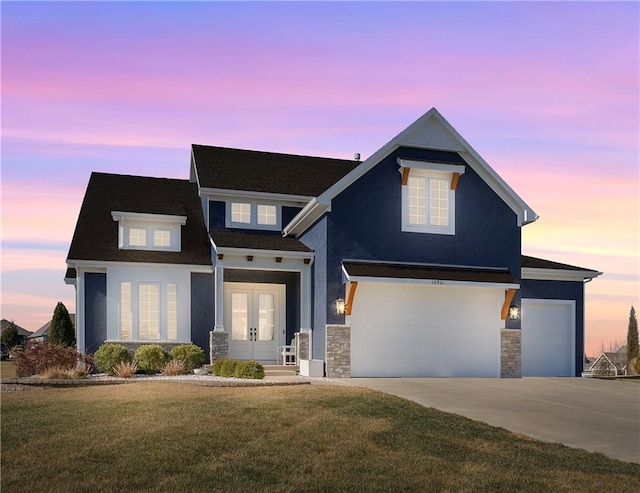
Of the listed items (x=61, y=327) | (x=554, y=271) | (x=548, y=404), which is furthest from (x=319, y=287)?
(x=61, y=327)

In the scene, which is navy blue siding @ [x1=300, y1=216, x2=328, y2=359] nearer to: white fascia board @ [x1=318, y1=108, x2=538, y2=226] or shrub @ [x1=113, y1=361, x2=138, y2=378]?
white fascia board @ [x1=318, y1=108, x2=538, y2=226]

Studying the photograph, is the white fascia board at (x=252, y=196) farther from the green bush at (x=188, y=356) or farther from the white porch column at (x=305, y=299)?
the green bush at (x=188, y=356)

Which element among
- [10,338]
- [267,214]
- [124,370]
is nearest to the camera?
[124,370]

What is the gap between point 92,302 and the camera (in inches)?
926

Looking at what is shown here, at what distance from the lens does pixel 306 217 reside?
76.6 ft

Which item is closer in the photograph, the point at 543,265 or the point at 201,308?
the point at 201,308

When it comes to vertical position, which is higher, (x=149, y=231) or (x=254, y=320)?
(x=149, y=231)

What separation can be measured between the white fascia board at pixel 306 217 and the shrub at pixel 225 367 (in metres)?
5.54

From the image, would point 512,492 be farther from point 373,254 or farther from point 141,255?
point 141,255

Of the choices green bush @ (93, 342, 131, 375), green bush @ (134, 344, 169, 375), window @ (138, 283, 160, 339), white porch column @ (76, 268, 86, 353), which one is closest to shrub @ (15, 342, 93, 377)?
green bush @ (93, 342, 131, 375)

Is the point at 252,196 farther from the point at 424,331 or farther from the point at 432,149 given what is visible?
the point at 424,331

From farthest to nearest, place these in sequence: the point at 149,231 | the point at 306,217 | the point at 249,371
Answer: the point at 149,231 → the point at 306,217 → the point at 249,371

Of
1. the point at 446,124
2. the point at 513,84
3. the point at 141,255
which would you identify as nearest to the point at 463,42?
the point at 513,84

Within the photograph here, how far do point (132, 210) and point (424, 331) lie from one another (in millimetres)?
11361
